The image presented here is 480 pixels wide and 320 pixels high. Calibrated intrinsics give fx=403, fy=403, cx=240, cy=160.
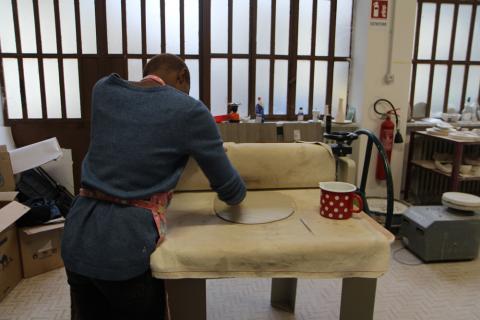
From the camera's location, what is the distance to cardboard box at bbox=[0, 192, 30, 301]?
2.23 m

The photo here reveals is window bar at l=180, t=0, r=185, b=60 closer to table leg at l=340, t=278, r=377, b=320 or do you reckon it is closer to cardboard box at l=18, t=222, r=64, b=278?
cardboard box at l=18, t=222, r=64, b=278

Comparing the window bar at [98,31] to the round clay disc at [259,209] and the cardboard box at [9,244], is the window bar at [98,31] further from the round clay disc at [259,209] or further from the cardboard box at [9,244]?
the round clay disc at [259,209]

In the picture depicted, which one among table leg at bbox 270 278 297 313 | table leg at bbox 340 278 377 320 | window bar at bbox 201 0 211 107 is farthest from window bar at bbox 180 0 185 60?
table leg at bbox 340 278 377 320

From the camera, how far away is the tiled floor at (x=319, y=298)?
213 cm

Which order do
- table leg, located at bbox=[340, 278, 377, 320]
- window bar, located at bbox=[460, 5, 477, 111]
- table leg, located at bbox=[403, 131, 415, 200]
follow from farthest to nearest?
window bar, located at bbox=[460, 5, 477, 111] → table leg, located at bbox=[403, 131, 415, 200] → table leg, located at bbox=[340, 278, 377, 320]

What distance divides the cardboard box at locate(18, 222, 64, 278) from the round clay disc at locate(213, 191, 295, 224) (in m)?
1.45

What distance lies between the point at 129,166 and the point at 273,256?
1.59 ft

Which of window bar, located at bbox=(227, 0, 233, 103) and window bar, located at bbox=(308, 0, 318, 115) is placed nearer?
window bar, located at bbox=(227, 0, 233, 103)

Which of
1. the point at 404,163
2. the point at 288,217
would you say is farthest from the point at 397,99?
the point at 288,217

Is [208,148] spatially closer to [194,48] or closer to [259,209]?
[259,209]

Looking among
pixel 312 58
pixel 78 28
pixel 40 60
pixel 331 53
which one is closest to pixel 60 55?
pixel 40 60

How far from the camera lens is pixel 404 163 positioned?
385 cm

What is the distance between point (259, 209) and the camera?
1.49 m

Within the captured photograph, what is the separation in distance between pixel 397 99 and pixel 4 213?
10.3ft
